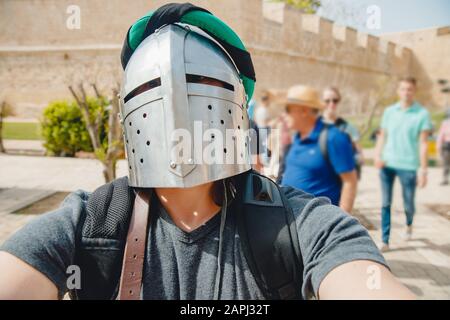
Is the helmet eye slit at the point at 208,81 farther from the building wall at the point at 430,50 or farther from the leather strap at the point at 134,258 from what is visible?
the building wall at the point at 430,50

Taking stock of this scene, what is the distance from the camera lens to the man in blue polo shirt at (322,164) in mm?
2252

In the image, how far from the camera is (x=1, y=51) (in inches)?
72.1

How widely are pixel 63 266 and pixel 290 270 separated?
20.3 inches

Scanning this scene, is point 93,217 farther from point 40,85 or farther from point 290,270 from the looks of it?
point 40,85

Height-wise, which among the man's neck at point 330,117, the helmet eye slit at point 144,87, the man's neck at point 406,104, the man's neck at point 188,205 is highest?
the man's neck at point 406,104

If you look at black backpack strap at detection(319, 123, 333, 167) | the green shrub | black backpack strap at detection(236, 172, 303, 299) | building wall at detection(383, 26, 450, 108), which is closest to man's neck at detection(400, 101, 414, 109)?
building wall at detection(383, 26, 450, 108)

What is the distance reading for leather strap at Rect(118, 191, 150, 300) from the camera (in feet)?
2.67

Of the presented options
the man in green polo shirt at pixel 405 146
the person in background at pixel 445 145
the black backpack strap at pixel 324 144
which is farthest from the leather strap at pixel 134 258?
the person in background at pixel 445 145

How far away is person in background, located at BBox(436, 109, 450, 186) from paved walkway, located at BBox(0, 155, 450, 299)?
7.23 ft

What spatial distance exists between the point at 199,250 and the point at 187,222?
3.8 inches

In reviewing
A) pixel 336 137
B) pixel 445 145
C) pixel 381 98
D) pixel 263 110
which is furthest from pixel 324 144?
pixel 445 145

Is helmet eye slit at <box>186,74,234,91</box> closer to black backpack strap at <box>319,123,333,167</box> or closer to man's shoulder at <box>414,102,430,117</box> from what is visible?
black backpack strap at <box>319,123,333,167</box>

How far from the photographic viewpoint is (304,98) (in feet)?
8.08

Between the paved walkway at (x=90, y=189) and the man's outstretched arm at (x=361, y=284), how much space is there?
6.28ft
